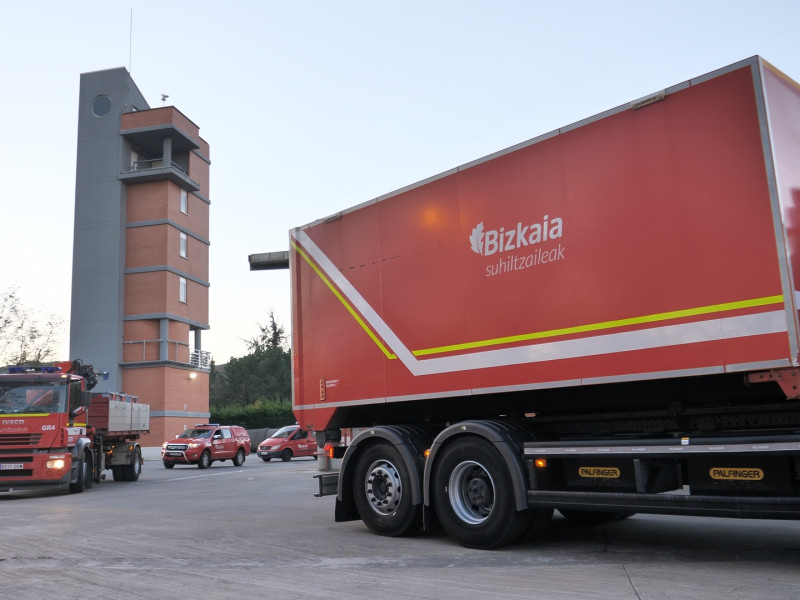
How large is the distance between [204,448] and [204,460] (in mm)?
489

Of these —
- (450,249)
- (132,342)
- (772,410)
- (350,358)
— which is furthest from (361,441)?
(132,342)

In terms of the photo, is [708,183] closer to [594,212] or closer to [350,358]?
[594,212]

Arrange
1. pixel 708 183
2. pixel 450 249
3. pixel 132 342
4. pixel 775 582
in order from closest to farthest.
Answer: pixel 775 582 < pixel 708 183 < pixel 450 249 < pixel 132 342

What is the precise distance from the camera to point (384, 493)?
8859mm

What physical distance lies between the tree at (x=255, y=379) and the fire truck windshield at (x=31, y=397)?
63119 mm

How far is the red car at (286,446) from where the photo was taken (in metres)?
33.6

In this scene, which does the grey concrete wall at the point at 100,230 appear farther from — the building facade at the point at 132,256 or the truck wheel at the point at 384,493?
the truck wheel at the point at 384,493

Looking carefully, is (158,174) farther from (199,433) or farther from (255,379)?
(255,379)

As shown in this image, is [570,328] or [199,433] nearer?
[570,328]

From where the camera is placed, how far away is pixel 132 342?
44.7m

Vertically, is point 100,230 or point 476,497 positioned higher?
point 100,230

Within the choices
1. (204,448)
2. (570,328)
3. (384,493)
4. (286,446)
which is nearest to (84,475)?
(204,448)

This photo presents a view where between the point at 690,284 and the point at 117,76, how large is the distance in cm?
4633

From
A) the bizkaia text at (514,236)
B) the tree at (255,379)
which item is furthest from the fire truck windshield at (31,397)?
the tree at (255,379)
